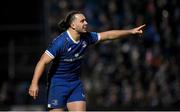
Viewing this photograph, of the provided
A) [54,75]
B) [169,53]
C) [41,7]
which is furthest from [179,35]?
[54,75]

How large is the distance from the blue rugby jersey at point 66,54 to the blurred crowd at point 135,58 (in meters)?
4.53

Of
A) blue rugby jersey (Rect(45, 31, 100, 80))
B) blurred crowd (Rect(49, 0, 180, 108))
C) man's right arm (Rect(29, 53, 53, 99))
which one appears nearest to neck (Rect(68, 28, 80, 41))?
blue rugby jersey (Rect(45, 31, 100, 80))

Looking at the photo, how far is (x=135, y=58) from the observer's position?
1319 cm

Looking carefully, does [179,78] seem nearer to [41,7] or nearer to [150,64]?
[150,64]

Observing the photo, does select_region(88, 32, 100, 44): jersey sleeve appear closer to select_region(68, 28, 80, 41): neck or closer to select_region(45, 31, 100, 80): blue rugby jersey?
select_region(45, 31, 100, 80): blue rugby jersey

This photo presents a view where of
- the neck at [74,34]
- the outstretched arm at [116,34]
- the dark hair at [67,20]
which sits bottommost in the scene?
the neck at [74,34]

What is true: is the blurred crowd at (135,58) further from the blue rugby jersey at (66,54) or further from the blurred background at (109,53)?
the blue rugby jersey at (66,54)

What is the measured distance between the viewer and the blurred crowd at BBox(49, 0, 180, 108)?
12.8 meters

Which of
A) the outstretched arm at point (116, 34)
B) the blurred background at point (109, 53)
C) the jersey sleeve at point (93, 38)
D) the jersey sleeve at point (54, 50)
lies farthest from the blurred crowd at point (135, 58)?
the jersey sleeve at point (54, 50)

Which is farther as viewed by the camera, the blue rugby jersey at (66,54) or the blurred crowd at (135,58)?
the blurred crowd at (135,58)

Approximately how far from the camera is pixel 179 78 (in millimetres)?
12719

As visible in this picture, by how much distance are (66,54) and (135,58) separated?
502 centimetres

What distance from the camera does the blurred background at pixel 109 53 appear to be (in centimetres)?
1288

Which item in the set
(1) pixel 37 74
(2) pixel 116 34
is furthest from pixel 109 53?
(1) pixel 37 74
